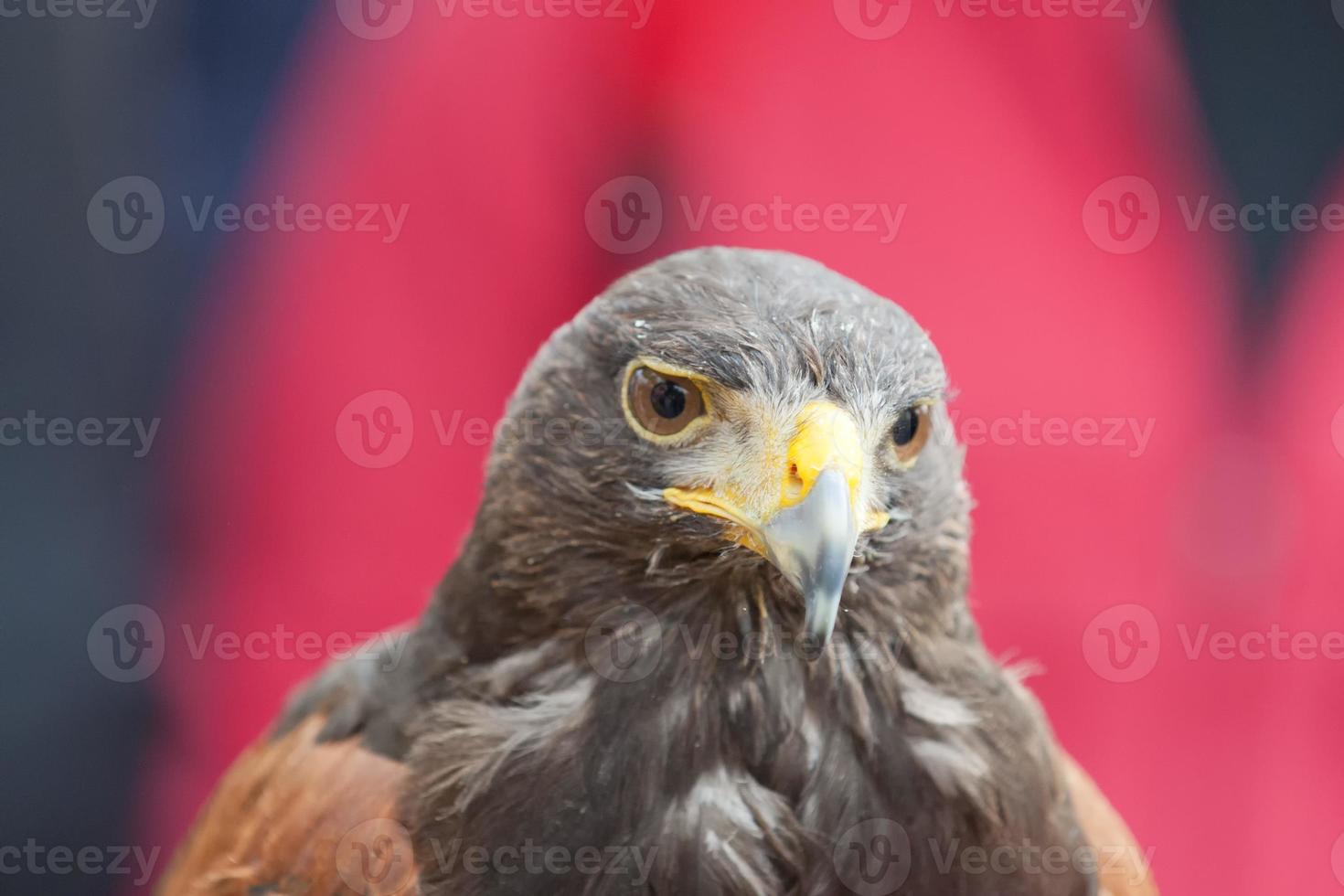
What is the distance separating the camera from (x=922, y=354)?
0.80m

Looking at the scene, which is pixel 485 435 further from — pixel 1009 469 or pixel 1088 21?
pixel 1088 21

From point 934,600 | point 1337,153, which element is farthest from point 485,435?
point 1337,153

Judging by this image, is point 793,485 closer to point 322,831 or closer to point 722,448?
point 722,448

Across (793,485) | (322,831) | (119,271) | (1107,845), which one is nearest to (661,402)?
(793,485)

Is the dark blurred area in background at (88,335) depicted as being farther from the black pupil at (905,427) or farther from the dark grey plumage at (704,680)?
the black pupil at (905,427)

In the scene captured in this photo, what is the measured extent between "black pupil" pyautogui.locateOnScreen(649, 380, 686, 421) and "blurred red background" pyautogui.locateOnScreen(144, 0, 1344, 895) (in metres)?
0.72

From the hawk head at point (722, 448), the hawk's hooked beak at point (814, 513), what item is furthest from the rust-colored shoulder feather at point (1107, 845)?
the hawk's hooked beak at point (814, 513)

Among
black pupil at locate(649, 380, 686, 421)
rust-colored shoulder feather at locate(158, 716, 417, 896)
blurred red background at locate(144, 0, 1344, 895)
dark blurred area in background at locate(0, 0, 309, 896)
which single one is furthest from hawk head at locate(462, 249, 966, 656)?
dark blurred area in background at locate(0, 0, 309, 896)

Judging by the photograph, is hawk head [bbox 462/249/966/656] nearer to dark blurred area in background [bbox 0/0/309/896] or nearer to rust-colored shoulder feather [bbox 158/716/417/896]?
rust-colored shoulder feather [bbox 158/716/417/896]

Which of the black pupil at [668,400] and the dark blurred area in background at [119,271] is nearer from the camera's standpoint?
the black pupil at [668,400]

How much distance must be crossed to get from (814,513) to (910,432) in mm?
188

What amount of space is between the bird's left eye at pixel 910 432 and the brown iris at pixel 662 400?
0.16 metres

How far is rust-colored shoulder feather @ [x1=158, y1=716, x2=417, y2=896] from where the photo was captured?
85cm

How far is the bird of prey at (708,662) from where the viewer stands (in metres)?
0.76
